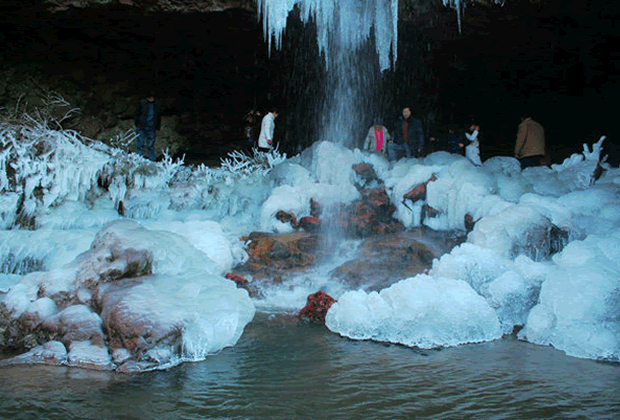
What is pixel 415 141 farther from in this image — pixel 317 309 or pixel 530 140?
pixel 317 309

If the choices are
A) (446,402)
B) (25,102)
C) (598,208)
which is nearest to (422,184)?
(598,208)

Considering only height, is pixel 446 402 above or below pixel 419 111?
below

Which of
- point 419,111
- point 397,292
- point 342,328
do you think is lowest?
point 342,328

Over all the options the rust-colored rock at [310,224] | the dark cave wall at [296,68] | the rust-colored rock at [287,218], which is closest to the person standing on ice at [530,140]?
the dark cave wall at [296,68]

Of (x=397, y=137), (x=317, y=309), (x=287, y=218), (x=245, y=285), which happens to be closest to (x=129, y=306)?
(x=317, y=309)

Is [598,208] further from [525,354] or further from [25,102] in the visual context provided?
[25,102]

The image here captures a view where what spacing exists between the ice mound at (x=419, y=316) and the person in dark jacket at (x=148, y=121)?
5.99m

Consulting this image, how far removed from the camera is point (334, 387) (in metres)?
3.72

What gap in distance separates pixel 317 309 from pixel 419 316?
3.76ft

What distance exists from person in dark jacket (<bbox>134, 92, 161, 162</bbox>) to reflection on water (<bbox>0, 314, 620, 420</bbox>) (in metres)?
6.25

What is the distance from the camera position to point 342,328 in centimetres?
513

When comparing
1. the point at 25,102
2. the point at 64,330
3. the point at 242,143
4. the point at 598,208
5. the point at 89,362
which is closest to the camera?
the point at 89,362

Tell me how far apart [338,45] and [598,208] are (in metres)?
6.40

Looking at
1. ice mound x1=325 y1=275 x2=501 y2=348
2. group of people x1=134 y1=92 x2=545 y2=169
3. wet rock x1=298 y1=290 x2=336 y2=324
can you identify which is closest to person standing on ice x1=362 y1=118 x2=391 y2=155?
group of people x1=134 y1=92 x2=545 y2=169
